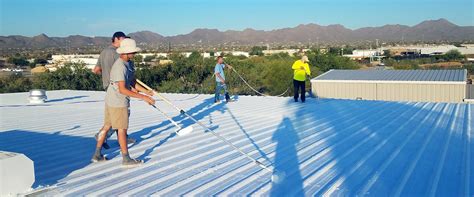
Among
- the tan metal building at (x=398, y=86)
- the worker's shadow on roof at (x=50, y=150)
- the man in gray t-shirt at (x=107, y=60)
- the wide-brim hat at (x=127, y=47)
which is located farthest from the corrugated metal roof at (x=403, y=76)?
the wide-brim hat at (x=127, y=47)

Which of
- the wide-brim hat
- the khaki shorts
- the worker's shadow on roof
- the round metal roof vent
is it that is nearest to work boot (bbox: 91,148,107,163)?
the worker's shadow on roof

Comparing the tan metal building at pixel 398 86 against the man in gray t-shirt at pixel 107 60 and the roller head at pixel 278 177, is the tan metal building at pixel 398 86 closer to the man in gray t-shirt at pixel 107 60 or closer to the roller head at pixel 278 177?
the man in gray t-shirt at pixel 107 60

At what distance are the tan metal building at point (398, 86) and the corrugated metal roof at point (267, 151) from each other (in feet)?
26.4

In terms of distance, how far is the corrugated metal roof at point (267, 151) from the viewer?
4574 mm

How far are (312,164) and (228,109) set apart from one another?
17.6ft

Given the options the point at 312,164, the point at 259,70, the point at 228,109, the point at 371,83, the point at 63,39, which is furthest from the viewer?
the point at 63,39

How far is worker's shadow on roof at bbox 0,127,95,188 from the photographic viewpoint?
505cm

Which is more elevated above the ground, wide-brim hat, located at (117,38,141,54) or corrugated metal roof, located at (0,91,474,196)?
wide-brim hat, located at (117,38,141,54)

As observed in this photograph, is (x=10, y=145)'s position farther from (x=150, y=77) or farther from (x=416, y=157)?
(x=150, y=77)

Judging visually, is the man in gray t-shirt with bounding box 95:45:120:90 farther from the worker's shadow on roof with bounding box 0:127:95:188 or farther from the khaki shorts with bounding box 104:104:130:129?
the khaki shorts with bounding box 104:104:130:129

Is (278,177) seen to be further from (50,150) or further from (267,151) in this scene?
(50,150)

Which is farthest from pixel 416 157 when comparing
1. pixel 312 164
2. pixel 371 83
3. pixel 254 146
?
pixel 371 83

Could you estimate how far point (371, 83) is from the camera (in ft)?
64.0

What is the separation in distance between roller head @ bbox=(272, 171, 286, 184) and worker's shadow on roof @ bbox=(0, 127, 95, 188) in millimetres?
2033
